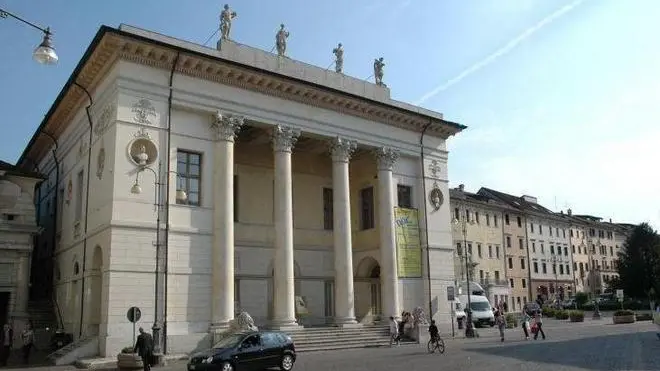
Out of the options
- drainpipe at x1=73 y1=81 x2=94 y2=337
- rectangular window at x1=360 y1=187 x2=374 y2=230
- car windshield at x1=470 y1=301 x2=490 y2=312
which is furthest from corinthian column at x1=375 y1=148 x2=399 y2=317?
car windshield at x1=470 y1=301 x2=490 y2=312

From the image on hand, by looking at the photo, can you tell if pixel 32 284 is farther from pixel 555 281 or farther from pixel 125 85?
pixel 555 281

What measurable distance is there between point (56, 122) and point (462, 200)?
4527cm

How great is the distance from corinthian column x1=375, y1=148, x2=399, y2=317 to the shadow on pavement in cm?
669

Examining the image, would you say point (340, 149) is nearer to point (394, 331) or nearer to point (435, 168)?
point (435, 168)

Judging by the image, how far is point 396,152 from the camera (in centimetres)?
3281

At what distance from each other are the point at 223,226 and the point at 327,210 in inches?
410

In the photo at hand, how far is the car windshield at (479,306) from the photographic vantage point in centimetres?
4738

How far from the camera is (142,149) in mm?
23672

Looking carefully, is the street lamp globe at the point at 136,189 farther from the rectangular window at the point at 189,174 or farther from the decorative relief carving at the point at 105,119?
the decorative relief carving at the point at 105,119

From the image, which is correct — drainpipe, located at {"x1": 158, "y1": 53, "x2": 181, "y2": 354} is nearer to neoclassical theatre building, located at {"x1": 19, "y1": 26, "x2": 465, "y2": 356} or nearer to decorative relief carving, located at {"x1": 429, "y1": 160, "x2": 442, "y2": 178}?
neoclassical theatre building, located at {"x1": 19, "y1": 26, "x2": 465, "y2": 356}

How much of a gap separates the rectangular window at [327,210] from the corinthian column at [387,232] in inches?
130

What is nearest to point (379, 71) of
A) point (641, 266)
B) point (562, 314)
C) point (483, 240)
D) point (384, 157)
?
point (384, 157)

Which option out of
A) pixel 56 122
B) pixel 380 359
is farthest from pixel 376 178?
pixel 56 122

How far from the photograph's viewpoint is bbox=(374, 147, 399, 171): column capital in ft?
105
